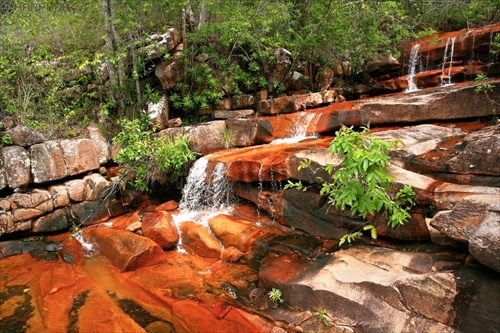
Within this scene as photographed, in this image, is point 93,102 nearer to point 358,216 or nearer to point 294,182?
point 294,182

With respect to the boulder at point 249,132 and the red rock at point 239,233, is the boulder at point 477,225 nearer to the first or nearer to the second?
the red rock at point 239,233

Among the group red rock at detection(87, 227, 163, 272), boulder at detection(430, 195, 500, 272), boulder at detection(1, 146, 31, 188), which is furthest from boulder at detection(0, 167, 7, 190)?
boulder at detection(430, 195, 500, 272)

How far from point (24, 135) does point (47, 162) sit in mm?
723

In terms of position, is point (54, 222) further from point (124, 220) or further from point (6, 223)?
point (124, 220)

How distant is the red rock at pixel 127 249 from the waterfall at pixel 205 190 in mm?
1478

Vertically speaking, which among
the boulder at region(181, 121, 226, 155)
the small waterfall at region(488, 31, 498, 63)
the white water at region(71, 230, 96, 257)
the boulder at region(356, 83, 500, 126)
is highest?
the small waterfall at region(488, 31, 498, 63)

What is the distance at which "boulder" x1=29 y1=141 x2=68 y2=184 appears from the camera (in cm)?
620

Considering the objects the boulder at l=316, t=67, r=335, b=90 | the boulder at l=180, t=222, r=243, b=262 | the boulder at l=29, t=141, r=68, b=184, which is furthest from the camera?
the boulder at l=316, t=67, r=335, b=90

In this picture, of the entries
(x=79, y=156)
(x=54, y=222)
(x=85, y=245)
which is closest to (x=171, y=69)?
(x=79, y=156)

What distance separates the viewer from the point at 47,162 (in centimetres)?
632

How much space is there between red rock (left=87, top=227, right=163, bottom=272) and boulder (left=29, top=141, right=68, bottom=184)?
1.95 meters

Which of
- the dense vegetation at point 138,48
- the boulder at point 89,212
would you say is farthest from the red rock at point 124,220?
the dense vegetation at point 138,48

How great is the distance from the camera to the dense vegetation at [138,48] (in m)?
7.65

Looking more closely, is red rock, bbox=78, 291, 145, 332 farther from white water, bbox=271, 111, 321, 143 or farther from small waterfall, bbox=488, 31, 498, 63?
small waterfall, bbox=488, 31, 498, 63
